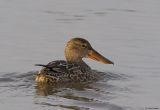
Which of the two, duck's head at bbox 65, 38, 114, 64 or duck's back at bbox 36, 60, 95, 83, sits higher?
duck's head at bbox 65, 38, 114, 64

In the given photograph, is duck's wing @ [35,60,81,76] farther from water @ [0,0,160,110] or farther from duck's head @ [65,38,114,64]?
duck's head @ [65,38,114,64]

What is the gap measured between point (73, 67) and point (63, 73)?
444 millimetres

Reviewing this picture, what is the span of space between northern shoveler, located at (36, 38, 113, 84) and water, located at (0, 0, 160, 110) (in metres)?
0.21

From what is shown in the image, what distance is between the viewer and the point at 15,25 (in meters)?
20.3

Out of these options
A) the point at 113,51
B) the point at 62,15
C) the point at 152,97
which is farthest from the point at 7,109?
the point at 62,15

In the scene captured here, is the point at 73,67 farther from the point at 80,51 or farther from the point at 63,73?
the point at 80,51

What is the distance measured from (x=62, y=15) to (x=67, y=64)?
5.89 meters

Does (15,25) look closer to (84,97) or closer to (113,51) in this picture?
(113,51)

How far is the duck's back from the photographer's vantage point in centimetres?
1556

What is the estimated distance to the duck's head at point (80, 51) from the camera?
17.1 m

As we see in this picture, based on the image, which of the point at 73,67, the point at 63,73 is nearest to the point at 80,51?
the point at 73,67

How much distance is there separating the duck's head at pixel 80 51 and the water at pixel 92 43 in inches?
12.7

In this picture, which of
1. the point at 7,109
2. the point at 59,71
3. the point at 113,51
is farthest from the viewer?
the point at 113,51

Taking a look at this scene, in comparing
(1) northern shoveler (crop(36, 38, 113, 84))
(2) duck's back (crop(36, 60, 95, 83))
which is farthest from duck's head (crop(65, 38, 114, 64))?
(2) duck's back (crop(36, 60, 95, 83))
